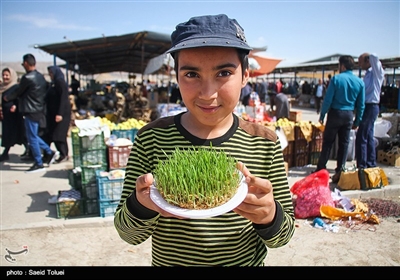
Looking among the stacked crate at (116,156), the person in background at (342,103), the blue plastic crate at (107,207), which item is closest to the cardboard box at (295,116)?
the person in background at (342,103)

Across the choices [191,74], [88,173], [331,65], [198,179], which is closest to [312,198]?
[88,173]

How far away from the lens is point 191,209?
119 cm

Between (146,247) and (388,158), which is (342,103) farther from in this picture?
(146,247)

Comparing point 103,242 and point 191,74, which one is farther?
point 103,242

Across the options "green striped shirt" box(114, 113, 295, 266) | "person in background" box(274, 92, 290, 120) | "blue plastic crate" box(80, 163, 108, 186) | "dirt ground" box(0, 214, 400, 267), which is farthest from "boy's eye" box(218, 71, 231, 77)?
"person in background" box(274, 92, 290, 120)

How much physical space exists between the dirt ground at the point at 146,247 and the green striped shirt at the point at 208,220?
2.61 m

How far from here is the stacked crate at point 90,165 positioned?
5336 millimetres

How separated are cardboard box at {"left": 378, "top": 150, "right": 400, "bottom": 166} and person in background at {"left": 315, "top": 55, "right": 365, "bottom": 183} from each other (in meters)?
2.18

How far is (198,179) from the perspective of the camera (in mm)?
1306

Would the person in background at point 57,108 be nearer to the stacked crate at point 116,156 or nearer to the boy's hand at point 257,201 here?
the stacked crate at point 116,156

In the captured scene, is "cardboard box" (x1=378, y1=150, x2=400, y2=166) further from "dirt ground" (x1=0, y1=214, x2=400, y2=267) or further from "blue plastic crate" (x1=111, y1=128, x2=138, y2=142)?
"blue plastic crate" (x1=111, y1=128, x2=138, y2=142)

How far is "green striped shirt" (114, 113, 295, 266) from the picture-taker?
1373 mm

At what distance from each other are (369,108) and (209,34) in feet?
22.8
